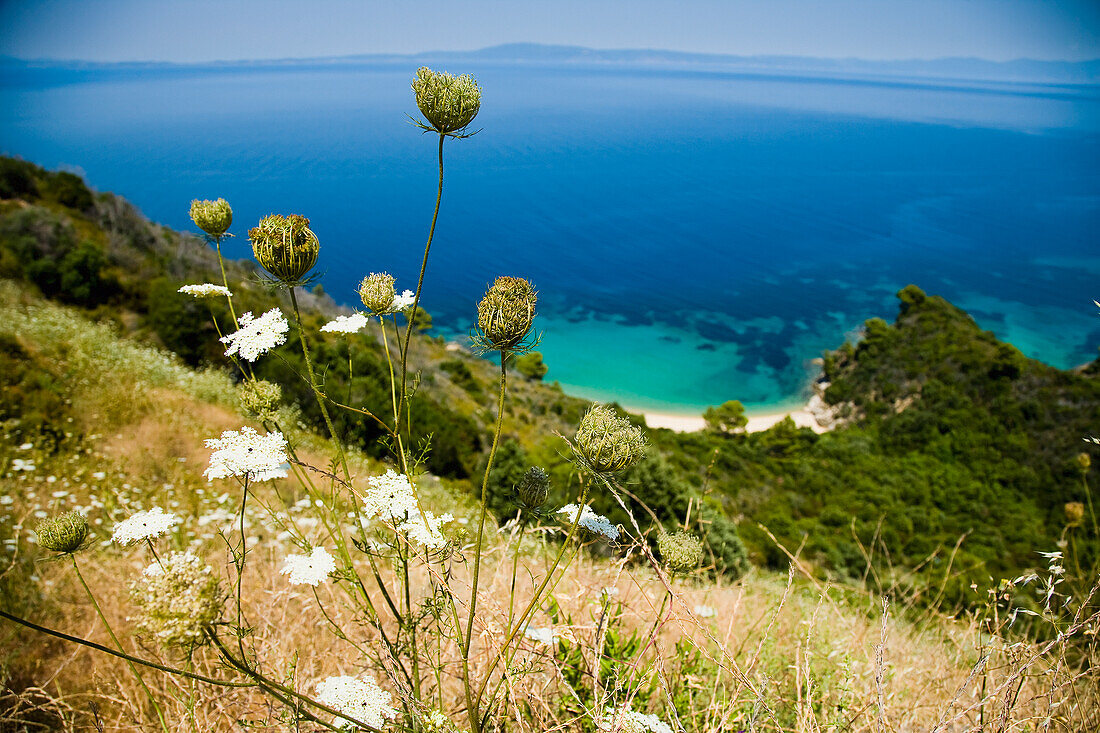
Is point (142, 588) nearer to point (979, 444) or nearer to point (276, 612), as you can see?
point (276, 612)

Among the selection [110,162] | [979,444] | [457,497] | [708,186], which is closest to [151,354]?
[457,497]

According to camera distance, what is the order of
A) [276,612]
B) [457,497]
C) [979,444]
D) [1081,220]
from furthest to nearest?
1. [1081,220]
2. [979,444]
3. [457,497]
4. [276,612]

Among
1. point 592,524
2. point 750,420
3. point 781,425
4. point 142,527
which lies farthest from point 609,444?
point 750,420

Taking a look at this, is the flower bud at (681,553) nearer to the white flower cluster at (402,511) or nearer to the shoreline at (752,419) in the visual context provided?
the white flower cluster at (402,511)

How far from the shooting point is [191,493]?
20.8 feet

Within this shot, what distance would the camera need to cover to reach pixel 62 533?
1.61m

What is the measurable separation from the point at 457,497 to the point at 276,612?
5.70 meters

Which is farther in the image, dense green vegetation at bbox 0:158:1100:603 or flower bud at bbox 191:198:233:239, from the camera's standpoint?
dense green vegetation at bbox 0:158:1100:603

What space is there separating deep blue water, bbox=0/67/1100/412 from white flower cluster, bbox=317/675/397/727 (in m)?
29.2

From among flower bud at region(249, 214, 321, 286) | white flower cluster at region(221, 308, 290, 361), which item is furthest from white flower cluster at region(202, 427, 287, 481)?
flower bud at region(249, 214, 321, 286)

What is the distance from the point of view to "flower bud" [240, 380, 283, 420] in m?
1.83

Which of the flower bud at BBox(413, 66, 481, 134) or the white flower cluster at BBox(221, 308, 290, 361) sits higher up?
the flower bud at BBox(413, 66, 481, 134)

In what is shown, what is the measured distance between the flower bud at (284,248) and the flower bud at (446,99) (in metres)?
0.49

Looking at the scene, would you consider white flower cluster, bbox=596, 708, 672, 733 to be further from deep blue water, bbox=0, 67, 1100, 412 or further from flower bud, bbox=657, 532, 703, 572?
deep blue water, bbox=0, 67, 1100, 412
